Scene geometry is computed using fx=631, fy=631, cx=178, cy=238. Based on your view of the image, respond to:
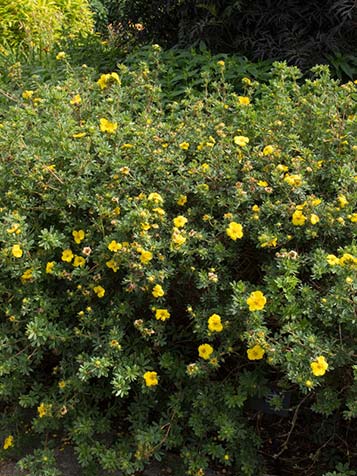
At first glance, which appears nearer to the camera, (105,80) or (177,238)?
(177,238)

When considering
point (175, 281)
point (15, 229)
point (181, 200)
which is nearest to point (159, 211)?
point (181, 200)

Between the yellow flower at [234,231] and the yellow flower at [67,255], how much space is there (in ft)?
1.86

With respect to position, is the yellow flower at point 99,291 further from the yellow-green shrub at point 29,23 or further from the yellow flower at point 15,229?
the yellow-green shrub at point 29,23

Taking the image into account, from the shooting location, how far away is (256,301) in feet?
6.22

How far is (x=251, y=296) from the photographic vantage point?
1.91 m

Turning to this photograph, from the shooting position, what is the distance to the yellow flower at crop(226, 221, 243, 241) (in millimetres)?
2029

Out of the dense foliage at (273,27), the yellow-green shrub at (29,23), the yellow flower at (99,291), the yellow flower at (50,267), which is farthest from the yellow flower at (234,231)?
the yellow-green shrub at (29,23)

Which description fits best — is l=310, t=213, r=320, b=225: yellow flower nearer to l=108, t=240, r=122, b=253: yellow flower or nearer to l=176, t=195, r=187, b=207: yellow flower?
l=176, t=195, r=187, b=207: yellow flower

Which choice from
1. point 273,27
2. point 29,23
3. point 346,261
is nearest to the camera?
point 346,261

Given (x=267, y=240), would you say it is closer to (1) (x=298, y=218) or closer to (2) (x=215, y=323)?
(1) (x=298, y=218)

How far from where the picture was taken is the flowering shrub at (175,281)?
198cm

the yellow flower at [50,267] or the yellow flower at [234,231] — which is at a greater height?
the yellow flower at [234,231]

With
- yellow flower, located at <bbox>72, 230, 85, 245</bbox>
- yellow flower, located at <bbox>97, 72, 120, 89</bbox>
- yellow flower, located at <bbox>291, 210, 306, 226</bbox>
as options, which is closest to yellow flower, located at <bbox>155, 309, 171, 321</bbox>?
yellow flower, located at <bbox>72, 230, 85, 245</bbox>

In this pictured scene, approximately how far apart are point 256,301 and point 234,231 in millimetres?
262
